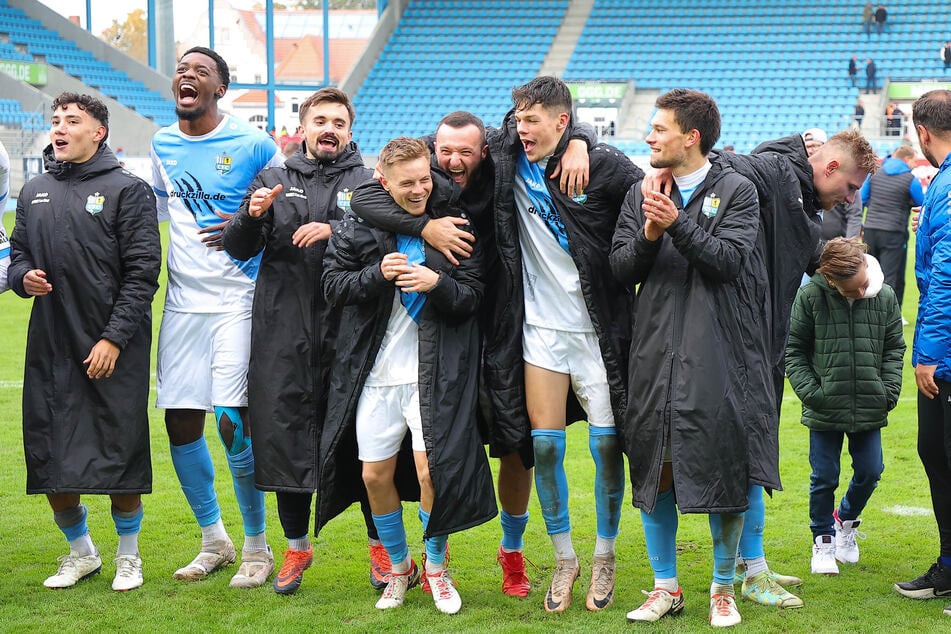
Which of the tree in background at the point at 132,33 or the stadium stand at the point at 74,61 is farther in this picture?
the tree in background at the point at 132,33

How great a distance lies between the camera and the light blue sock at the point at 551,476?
4.27 metres

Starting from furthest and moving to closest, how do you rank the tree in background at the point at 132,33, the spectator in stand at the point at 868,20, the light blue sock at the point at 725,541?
the tree in background at the point at 132,33, the spectator in stand at the point at 868,20, the light blue sock at the point at 725,541

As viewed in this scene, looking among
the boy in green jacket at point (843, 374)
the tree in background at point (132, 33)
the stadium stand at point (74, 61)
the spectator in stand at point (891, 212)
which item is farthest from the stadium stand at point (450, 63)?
the tree in background at point (132, 33)

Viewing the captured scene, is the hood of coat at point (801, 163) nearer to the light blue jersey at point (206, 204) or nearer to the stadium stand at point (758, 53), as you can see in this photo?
the light blue jersey at point (206, 204)

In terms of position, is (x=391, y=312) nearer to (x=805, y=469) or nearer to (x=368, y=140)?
(x=805, y=469)

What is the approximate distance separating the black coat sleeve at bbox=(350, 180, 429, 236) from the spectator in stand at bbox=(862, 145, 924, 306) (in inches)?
337

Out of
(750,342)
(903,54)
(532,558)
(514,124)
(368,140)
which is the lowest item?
(532,558)

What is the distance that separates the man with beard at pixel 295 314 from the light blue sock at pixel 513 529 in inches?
31.8

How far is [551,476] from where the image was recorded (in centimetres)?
430

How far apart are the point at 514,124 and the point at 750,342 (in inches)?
48.7

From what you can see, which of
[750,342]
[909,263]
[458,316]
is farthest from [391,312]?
[909,263]

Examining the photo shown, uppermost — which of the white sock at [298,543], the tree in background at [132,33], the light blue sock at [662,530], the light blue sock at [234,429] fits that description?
the tree in background at [132,33]

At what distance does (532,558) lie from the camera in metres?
5.05

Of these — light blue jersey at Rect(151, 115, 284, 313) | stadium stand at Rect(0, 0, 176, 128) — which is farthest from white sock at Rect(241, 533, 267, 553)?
stadium stand at Rect(0, 0, 176, 128)
